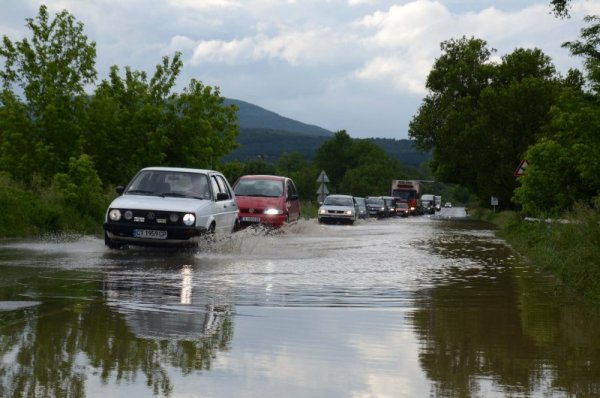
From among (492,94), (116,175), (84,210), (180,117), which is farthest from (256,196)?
(492,94)

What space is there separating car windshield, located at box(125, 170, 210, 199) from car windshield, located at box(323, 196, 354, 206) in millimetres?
27094

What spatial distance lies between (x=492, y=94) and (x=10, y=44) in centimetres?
2841

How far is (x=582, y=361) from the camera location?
290 inches

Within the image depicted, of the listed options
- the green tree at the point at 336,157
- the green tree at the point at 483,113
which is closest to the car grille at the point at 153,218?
the green tree at the point at 483,113

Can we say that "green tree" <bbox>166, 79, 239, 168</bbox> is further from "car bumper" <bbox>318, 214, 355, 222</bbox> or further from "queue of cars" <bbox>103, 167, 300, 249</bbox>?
"queue of cars" <bbox>103, 167, 300, 249</bbox>

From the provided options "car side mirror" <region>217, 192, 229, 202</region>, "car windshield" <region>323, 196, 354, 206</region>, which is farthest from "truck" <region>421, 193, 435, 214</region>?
"car side mirror" <region>217, 192, 229, 202</region>

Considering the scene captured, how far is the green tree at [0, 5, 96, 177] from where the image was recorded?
118 ft

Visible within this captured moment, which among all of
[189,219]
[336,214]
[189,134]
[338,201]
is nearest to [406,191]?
[338,201]

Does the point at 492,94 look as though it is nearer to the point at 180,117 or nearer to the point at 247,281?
the point at 180,117

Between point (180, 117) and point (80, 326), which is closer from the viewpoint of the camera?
point (80, 326)

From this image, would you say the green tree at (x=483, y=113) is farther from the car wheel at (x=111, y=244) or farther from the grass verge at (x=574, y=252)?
the car wheel at (x=111, y=244)

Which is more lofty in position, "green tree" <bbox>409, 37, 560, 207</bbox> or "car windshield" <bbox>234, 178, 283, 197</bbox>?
"green tree" <bbox>409, 37, 560, 207</bbox>

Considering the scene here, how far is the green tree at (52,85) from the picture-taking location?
118 ft

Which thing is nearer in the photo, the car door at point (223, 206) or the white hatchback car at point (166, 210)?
the white hatchback car at point (166, 210)
